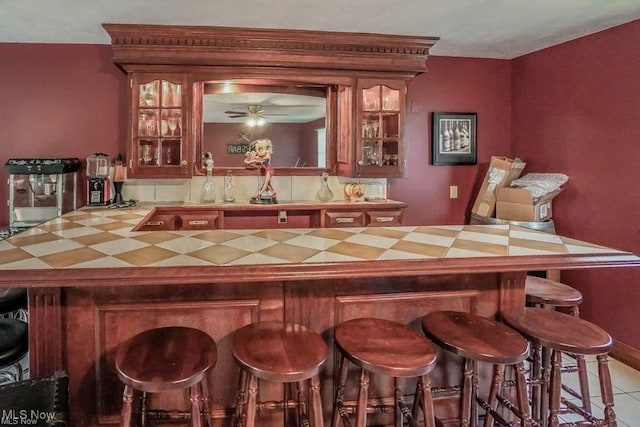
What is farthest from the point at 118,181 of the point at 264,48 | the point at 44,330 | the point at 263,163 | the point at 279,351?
the point at 279,351

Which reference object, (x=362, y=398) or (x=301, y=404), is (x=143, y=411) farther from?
(x=362, y=398)

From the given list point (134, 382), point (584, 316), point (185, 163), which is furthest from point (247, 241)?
point (584, 316)

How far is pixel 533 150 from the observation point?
12.9 feet

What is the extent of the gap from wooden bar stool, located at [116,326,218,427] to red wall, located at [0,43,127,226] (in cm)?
268

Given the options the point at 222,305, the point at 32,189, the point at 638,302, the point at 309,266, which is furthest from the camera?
the point at 32,189

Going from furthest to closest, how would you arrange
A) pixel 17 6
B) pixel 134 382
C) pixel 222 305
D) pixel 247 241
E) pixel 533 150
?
pixel 533 150 → pixel 17 6 → pixel 247 241 → pixel 222 305 → pixel 134 382

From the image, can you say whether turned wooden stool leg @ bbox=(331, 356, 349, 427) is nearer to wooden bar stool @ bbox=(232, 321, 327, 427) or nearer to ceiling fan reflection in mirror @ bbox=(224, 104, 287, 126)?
wooden bar stool @ bbox=(232, 321, 327, 427)

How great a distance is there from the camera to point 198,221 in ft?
11.3

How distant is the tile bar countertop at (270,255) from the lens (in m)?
1.41

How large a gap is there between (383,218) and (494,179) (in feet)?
3.48

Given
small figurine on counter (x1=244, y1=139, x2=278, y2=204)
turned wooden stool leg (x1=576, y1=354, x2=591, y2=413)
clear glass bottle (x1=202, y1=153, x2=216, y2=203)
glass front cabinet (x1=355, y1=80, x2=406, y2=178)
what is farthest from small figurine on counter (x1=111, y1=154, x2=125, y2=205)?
turned wooden stool leg (x1=576, y1=354, x2=591, y2=413)

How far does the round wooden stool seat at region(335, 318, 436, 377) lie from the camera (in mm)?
1355

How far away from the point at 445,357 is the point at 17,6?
3.24 m

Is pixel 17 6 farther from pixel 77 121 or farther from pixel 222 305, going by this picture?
pixel 222 305
